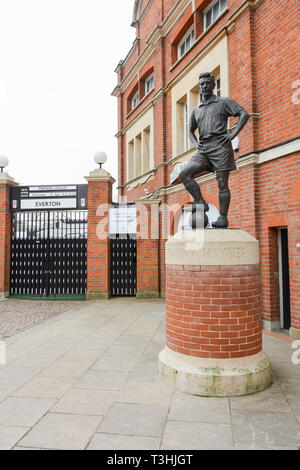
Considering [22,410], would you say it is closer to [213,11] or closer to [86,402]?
[86,402]

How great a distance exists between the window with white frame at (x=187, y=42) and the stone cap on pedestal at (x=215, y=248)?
29.3ft

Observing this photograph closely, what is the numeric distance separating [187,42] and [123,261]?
778 centimetres

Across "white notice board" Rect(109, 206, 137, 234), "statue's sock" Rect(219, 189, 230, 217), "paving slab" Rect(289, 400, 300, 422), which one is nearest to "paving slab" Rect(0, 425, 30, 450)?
"paving slab" Rect(289, 400, 300, 422)

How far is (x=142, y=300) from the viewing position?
35.0 feet

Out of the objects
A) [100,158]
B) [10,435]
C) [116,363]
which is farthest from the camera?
[100,158]

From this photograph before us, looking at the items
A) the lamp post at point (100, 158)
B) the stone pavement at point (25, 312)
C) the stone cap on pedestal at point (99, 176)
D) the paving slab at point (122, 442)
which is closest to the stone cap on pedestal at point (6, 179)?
the stone cap on pedestal at point (99, 176)

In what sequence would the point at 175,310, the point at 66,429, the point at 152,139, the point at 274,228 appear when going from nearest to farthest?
the point at 66,429, the point at 175,310, the point at 274,228, the point at 152,139

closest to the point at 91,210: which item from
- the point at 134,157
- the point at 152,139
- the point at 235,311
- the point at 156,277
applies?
the point at 156,277

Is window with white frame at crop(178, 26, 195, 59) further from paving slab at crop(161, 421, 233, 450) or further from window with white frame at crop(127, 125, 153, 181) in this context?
paving slab at crop(161, 421, 233, 450)

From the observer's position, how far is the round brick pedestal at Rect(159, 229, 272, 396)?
371 cm

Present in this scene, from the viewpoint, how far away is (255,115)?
693 centimetres

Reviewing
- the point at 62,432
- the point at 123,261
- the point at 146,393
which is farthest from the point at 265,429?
the point at 123,261

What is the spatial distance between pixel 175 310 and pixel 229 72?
648 cm

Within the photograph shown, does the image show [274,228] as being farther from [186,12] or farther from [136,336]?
[186,12]
